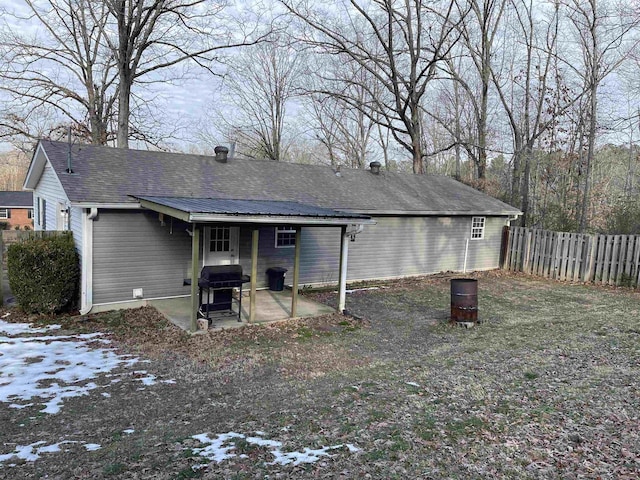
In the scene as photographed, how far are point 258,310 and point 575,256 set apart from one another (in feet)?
38.0

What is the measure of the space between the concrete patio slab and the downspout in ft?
4.09

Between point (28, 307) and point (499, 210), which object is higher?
Answer: point (499, 210)

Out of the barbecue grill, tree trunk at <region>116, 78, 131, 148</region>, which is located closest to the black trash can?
the barbecue grill

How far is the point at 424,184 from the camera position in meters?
17.3

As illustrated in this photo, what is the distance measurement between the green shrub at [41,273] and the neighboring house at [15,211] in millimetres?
28212

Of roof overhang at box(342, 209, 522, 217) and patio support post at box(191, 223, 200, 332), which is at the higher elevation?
roof overhang at box(342, 209, 522, 217)

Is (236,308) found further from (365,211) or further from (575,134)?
(575,134)

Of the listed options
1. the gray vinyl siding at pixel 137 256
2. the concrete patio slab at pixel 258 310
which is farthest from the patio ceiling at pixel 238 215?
the concrete patio slab at pixel 258 310

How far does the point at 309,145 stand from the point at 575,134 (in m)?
20.5

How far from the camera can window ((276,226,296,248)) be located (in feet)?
38.2

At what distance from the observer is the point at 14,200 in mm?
32406

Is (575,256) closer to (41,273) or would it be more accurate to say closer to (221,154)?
(221,154)

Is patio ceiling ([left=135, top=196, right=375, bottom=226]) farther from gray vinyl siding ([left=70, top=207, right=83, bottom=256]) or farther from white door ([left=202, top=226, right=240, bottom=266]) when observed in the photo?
white door ([left=202, top=226, right=240, bottom=266])

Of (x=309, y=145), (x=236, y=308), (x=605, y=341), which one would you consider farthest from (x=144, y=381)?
(x=309, y=145)
